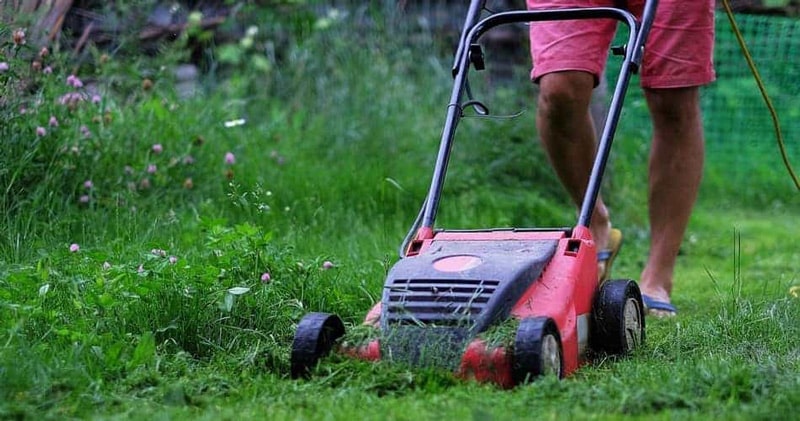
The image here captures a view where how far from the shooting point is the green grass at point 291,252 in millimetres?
2055

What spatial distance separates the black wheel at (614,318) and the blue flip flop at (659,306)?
0.65 m

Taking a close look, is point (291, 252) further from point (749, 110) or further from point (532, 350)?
point (749, 110)

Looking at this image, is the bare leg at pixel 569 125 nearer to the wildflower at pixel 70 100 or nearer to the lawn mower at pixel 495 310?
the lawn mower at pixel 495 310

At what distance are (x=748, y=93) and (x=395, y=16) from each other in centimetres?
195

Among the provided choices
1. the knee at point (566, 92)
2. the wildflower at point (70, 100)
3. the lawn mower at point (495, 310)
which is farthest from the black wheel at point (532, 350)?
the wildflower at point (70, 100)

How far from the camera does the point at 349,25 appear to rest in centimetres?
599

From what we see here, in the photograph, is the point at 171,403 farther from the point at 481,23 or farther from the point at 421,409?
the point at 481,23

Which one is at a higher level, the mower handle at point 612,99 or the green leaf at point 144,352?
the mower handle at point 612,99

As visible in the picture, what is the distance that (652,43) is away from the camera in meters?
3.20

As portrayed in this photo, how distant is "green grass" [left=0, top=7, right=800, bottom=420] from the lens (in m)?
2.05

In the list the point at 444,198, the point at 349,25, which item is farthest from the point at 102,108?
the point at 349,25

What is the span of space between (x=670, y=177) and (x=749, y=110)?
3082mm

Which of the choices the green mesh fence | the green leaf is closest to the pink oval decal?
the green leaf

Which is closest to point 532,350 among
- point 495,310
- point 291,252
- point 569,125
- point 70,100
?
point 495,310
